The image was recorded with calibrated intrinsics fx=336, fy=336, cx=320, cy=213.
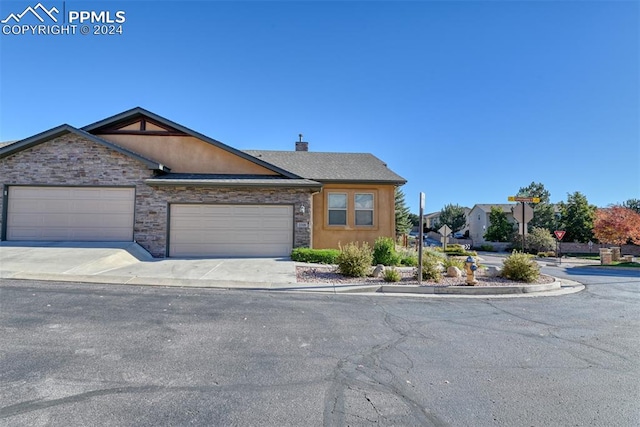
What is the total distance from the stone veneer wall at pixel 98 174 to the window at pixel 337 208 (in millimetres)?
6012

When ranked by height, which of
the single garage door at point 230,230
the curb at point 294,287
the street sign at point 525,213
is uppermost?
the street sign at point 525,213

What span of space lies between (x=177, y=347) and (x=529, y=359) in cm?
466

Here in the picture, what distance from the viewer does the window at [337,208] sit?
16.7 m

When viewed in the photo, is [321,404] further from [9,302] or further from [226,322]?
[9,302]

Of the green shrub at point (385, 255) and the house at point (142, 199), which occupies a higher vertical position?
the house at point (142, 199)

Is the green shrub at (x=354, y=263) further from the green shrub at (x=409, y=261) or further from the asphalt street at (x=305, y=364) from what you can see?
the green shrub at (x=409, y=261)

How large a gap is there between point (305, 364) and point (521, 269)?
8984mm

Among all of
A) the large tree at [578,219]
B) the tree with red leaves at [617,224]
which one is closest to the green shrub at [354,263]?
the tree with red leaves at [617,224]

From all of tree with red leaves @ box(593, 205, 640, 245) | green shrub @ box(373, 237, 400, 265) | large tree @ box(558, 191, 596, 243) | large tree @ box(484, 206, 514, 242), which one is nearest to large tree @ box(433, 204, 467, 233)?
large tree @ box(484, 206, 514, 242)

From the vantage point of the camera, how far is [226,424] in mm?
2830

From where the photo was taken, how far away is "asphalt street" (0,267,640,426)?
10.0 ft

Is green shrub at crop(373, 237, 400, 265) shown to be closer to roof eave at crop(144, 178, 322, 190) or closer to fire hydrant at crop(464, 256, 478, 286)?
roof eave at crop(144, 178, 322, 190)

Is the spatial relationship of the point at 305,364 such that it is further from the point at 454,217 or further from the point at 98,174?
the point at 454,217

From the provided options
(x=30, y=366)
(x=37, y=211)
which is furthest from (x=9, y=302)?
(x=37, y=211)
